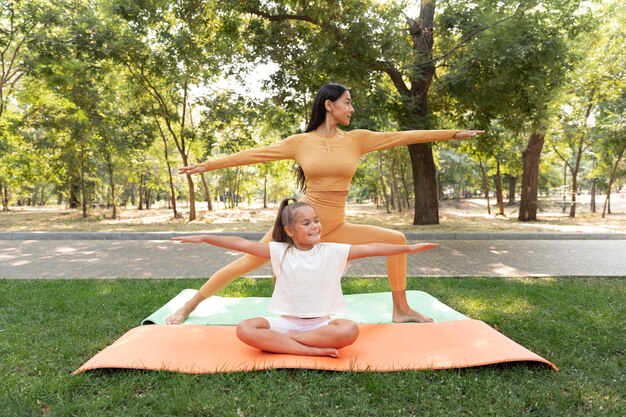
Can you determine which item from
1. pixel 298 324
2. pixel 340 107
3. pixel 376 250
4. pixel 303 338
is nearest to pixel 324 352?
pixel 303 338

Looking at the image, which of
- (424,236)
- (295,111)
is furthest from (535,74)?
(295,111)

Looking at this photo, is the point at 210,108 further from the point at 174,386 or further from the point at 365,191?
the point at 365,191

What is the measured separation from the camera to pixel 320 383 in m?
3.23

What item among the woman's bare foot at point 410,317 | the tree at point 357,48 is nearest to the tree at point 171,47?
the tree at point 357,48

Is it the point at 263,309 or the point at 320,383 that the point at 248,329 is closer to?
the point at 320,383

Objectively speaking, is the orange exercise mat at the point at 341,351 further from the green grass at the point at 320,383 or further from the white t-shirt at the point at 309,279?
the white t-shirt at the point at 309,279

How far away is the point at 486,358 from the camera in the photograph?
139 inches

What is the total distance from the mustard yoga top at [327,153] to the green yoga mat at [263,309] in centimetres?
140

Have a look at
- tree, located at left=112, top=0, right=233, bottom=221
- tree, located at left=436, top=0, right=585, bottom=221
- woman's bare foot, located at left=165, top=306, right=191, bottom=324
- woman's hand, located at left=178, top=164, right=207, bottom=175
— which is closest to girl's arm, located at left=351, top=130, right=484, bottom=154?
woman's hand, located at left=178, top=164, right=207, bottom=175

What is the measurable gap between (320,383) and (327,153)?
2.02 metres

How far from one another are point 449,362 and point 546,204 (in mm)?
33157

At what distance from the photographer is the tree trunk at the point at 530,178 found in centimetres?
1994

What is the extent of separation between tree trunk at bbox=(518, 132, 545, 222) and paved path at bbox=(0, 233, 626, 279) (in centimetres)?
676

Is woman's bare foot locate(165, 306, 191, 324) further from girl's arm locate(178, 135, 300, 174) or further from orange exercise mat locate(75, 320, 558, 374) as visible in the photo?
girl's arm locate(178, 135, 300, 174)
